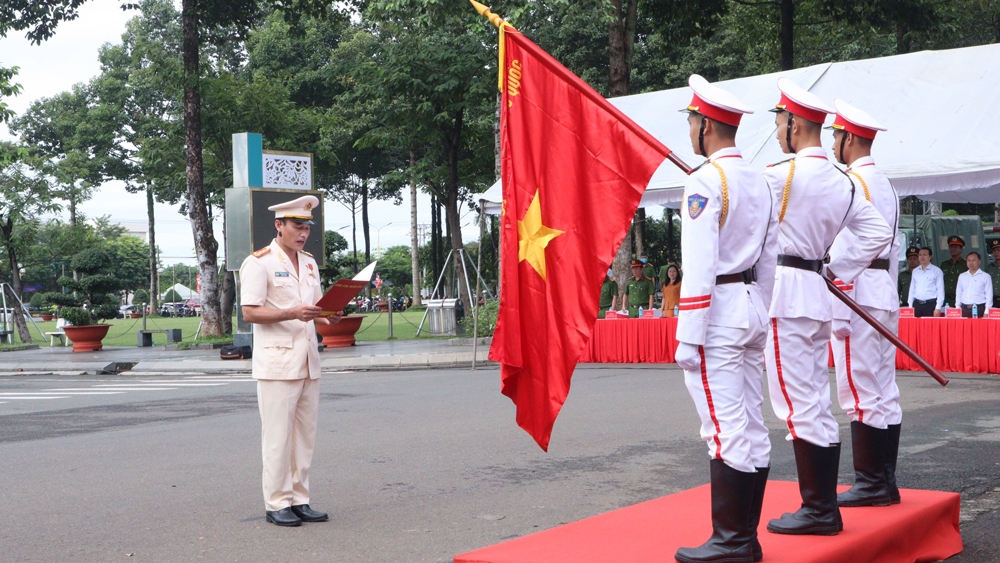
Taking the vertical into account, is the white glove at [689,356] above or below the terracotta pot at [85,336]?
above

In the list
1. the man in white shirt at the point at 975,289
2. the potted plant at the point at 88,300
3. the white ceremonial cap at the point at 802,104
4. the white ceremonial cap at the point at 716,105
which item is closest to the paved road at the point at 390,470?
the man in white shirt at the point at 975,289

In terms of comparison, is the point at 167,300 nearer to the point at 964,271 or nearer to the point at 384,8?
the point at 384,8

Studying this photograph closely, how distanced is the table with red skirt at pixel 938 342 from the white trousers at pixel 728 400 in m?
8.18

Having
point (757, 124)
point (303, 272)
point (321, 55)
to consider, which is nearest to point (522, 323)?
point (303, 272)

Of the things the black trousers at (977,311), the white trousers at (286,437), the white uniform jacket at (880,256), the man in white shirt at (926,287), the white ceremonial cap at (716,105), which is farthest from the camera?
the man in white shirt at (926,287)

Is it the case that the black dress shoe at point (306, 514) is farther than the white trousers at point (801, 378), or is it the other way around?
the black dress shoe at point (306, 514)

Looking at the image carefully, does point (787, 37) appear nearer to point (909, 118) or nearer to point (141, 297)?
point (909, 118)

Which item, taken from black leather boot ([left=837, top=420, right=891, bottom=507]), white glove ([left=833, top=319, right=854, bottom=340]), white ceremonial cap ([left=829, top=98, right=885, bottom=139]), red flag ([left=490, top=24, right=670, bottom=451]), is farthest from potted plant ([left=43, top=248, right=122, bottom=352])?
black leather boot ([left=837, top=420, right=891, bottom=507])

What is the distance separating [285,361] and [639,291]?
14602 mm

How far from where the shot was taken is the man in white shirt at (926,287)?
51.3ft

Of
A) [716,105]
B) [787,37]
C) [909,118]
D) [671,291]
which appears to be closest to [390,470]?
[716,105]

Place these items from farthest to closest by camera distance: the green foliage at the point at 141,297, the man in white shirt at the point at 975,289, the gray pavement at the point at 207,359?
the green foliage at the point at 141,297 < the gray pavement at the point at 207,359 < the man in white shirt at the point at 975,289

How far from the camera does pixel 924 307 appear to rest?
1573 centimetres

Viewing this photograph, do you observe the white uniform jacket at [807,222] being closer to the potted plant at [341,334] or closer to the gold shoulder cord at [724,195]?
the gold shoulder cord at [724,195]
